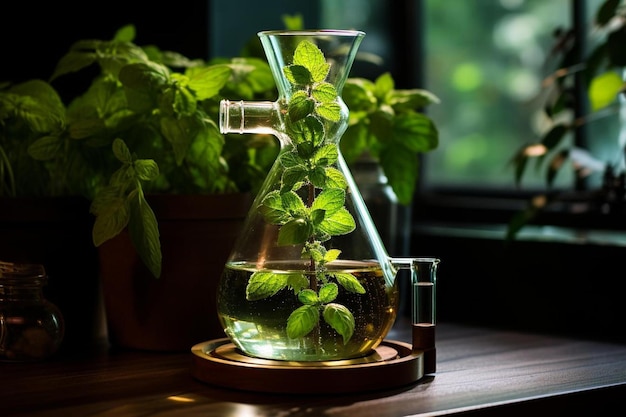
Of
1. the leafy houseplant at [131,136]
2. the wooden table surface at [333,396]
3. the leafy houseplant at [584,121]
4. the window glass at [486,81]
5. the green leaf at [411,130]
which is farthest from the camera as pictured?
the window glass at [486,81]

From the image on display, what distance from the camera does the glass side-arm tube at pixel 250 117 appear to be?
955mm

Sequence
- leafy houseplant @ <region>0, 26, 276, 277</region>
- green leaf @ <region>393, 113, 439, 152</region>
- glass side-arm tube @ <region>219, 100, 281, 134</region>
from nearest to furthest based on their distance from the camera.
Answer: glass side-arm tube @ <region>219, 100, 281, 134</region>, leafy houseplant @ <region>0, 26, 276, 277</region>, green leaf @ <region>393, 113, 439, 152</region>

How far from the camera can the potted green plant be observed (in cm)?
106

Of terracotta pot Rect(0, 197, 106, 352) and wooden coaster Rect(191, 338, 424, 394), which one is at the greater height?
terracotta pot Rect(0, 197, 106, 352)

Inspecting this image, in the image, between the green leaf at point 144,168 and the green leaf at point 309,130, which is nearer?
the green leaf at point 309,130

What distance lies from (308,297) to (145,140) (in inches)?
12.6

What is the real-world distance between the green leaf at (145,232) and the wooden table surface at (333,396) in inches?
4.4

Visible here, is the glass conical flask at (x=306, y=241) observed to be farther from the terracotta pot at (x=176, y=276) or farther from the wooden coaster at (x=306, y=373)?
the terracotta pot at (x=176, y=276)

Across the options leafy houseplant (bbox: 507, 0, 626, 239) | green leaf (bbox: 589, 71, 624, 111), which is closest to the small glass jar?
leafy houseplant (bbox: 507, 0, 626, 239)

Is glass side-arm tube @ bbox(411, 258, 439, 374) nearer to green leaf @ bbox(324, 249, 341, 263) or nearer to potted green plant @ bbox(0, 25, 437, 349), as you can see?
green leaf @ bbox(324, 249, 341, 263)

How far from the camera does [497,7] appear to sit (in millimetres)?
1873

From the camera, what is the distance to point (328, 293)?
89 centimetres

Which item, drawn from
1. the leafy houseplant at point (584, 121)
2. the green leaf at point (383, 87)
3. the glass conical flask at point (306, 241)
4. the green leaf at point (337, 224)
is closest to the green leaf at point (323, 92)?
the glass conical flask at point (306, 241)

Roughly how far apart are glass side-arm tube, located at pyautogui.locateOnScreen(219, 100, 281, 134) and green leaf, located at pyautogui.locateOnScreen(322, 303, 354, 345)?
19 cm
